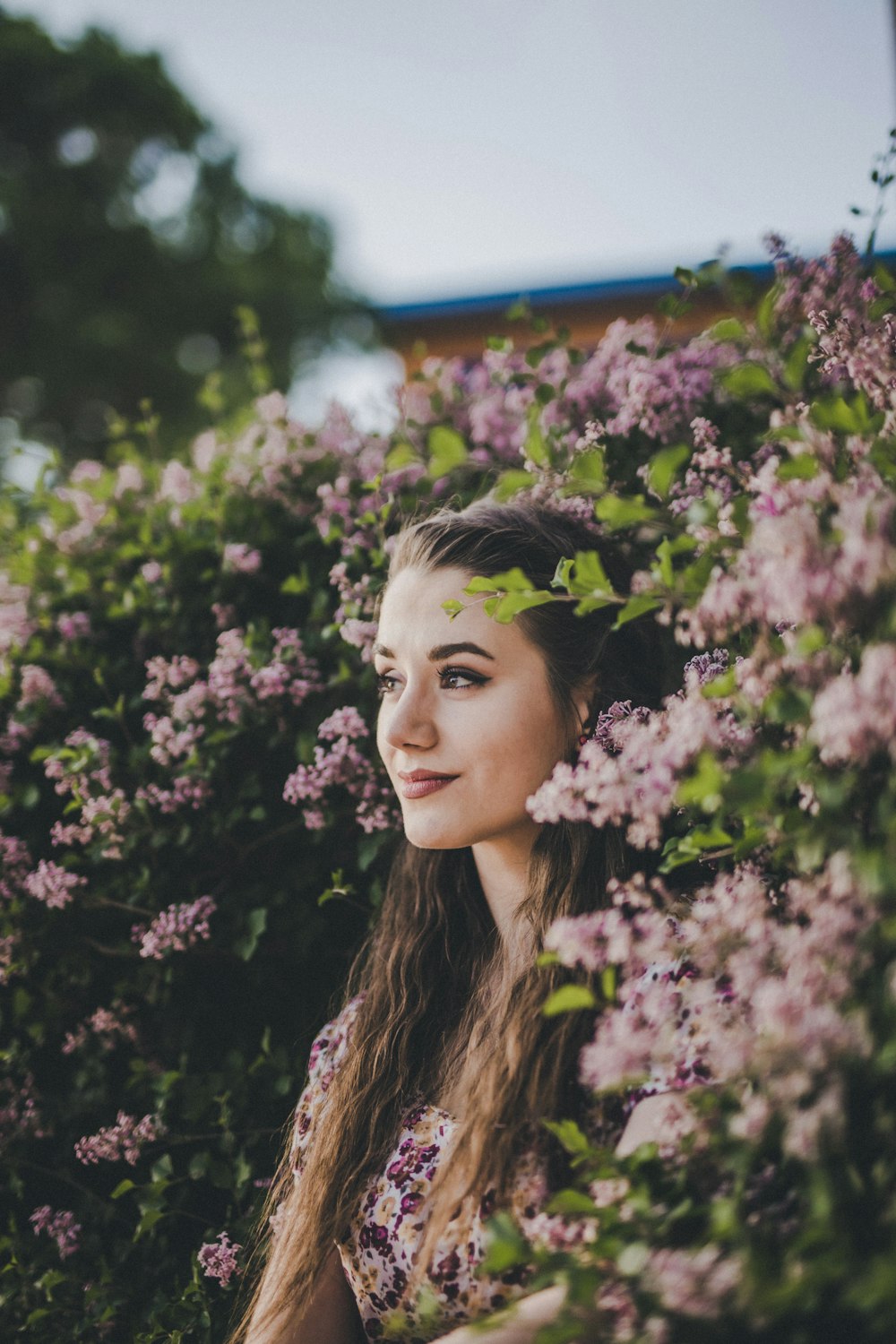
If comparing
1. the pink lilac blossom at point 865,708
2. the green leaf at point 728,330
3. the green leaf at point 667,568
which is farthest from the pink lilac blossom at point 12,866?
the pink lilac blossom at point 865,708

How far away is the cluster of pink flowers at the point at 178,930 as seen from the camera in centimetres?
245

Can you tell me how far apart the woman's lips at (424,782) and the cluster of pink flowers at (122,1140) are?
3.79 feet

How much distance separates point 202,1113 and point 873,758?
6.59 feet

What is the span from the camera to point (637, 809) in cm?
126

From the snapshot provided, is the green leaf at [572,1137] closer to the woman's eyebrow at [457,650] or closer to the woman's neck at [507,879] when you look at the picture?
the woman's neck at [507,879]

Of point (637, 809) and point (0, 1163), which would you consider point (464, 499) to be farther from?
point (0, 1163)

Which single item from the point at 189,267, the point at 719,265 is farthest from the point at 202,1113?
the point at 189,267

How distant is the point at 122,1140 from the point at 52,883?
660mm

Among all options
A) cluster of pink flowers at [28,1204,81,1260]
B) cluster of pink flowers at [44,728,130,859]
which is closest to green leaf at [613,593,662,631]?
cluster of pink flowers at [44,728,130,859]

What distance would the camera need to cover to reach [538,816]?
1.43 meters

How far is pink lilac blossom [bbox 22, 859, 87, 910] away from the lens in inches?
101

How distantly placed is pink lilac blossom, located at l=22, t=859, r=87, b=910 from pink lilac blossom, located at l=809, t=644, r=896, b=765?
2100mm

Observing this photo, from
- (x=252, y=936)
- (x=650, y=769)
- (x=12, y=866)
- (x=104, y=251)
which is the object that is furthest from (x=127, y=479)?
(x=104, y=251)

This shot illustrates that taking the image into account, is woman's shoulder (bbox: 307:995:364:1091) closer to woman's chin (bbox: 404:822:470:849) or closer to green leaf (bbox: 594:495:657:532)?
woman's chin (bbox: 404:822:470:849)
